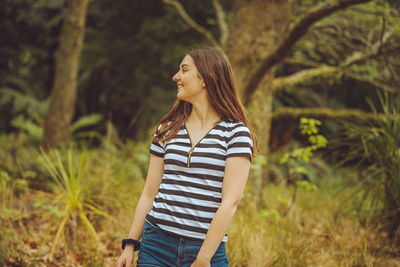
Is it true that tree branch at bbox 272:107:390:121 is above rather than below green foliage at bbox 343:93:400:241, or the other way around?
above

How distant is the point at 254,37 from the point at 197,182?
Answer: 3.29 meters

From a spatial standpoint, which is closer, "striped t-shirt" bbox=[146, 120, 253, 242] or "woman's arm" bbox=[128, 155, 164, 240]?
"striped t-shirt" bbox=[146, 120, 253, 242]

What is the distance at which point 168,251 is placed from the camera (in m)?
1.64

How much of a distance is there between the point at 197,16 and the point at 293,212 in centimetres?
630

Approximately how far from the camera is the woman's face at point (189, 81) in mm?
1777

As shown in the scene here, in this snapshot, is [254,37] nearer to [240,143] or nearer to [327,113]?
[327,113]

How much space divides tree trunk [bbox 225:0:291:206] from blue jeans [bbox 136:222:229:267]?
2.91 m

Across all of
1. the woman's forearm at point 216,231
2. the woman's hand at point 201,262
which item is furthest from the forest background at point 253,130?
the woman's hand at point 201,262

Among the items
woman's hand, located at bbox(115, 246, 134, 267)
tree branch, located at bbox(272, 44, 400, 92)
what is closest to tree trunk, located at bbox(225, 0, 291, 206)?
tree branch, located at bbox(272, 44, 400, 92)

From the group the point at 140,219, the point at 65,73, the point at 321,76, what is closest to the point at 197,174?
the point at 140,219

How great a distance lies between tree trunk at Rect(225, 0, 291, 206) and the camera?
14.6 ft

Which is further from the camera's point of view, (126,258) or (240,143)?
(126,258)

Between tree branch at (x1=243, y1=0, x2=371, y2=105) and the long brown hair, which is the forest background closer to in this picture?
tree branch at (x1=243, y1=0, x2=371, y2=105)

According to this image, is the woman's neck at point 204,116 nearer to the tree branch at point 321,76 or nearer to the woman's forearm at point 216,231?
the woman's forearm at point 216,231
